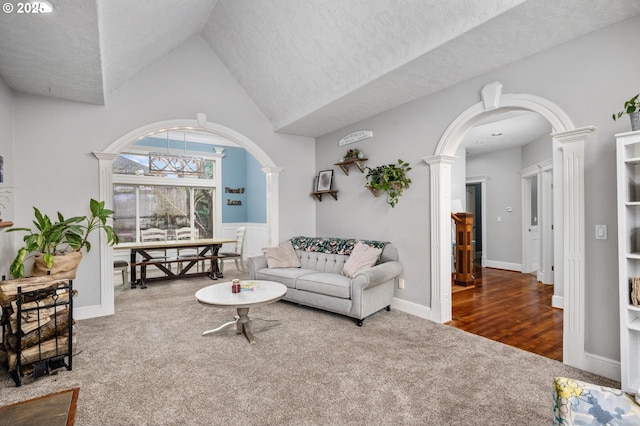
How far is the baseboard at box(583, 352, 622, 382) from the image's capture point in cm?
239

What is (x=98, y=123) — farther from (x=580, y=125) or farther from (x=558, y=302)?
(x=558, y=302)

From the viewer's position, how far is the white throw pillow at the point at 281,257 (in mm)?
4664

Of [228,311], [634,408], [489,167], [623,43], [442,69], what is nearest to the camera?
[634,408]

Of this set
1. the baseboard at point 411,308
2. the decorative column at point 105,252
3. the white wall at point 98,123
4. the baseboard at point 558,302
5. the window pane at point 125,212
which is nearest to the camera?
the white wall at point 98,123

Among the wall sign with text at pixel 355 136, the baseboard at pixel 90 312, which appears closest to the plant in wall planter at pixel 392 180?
the wall sign with text at pixel 355 136

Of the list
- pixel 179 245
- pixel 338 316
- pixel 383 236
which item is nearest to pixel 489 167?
pixel 383 236

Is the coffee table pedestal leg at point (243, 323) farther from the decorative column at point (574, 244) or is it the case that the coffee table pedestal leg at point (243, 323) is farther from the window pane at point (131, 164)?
the window pane at point (131, 164)

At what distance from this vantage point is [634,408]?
113 centimetres

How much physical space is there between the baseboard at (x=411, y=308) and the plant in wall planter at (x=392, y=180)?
4.02ft

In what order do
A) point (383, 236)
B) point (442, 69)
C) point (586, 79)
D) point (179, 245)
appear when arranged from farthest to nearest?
point (179, 245) → point (383, 236) → point (442, 69) → point (586, 79)

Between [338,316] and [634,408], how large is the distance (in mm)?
2918

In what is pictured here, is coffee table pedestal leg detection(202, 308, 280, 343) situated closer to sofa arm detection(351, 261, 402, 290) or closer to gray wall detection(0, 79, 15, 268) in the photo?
sofa arm detection(351, 261, 402, 290)

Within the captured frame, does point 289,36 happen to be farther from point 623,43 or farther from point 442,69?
point 623,43

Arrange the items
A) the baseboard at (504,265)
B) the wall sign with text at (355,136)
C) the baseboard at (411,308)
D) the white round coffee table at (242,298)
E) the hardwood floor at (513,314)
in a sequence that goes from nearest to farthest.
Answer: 1. the white round coffee table at (242,298)
2. the hardwood floor at (513,314)
3. the baseboard at (411,308)
4. the wall sign with text at (355,136)
5. the baseboard at (504,265)
